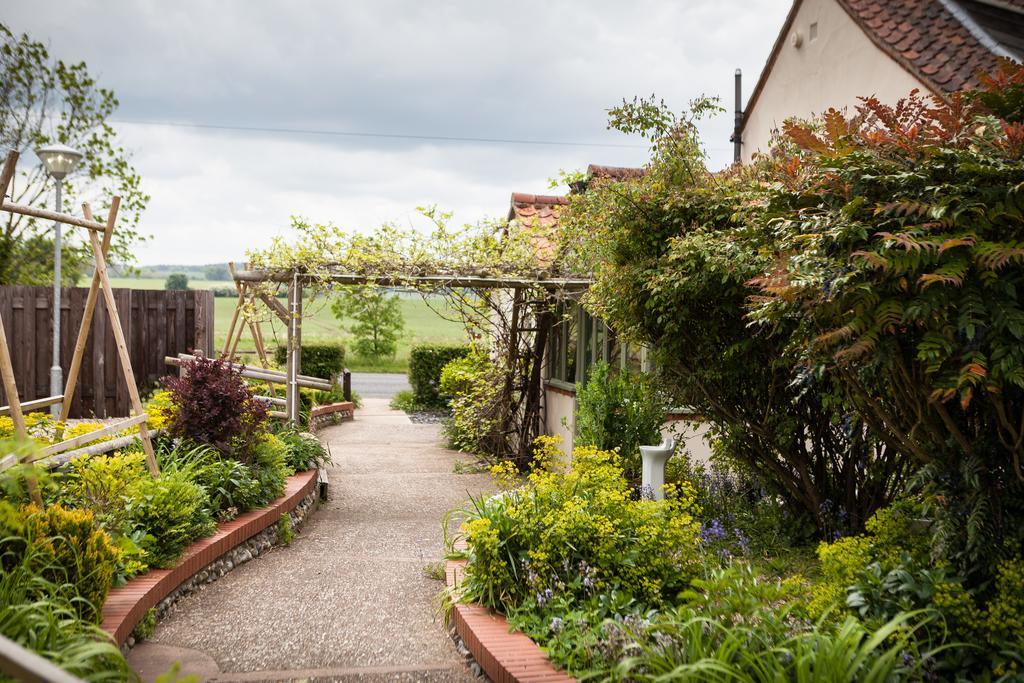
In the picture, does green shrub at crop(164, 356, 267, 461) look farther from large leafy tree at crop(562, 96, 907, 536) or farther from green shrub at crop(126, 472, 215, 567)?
large leafy tree at crop(562, 96, 907, 536)

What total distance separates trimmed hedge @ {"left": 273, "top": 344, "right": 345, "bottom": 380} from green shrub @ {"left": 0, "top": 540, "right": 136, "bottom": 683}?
557 inches

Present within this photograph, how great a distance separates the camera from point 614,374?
955cm

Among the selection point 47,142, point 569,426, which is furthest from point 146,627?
point 47,142

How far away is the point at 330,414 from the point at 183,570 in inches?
417

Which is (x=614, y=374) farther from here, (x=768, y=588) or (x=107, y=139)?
(x=107, y=139)

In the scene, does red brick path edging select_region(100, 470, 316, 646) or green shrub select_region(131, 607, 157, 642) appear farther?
green shrub select_region(131, 607, 157, 642)

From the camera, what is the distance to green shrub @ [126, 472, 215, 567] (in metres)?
5.34

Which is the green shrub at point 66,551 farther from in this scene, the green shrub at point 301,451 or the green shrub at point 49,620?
the green shrub at point 301,451

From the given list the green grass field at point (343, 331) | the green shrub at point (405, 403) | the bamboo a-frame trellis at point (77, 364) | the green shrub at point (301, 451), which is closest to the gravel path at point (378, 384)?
the green grass field at point (343, 331)

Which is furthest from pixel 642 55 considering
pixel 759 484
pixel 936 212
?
pixel 936 212

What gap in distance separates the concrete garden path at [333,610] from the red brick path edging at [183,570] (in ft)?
0.58

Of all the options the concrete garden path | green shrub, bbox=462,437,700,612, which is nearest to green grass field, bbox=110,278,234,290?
the concrete garden path

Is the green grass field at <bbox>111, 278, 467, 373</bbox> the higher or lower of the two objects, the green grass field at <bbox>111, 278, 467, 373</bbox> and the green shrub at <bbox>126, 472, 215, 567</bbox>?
the higher

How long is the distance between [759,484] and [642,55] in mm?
5598
